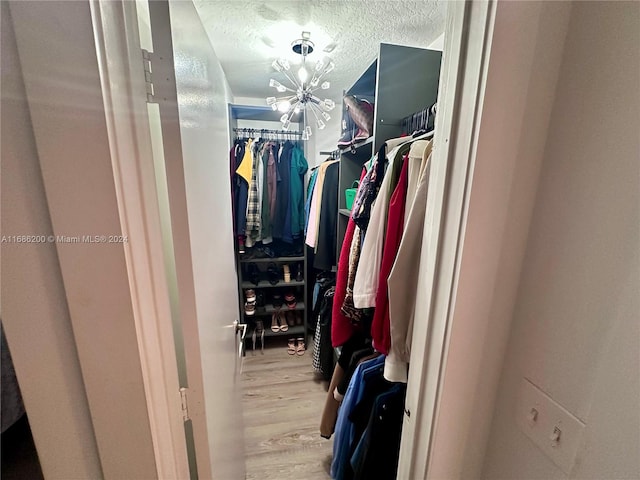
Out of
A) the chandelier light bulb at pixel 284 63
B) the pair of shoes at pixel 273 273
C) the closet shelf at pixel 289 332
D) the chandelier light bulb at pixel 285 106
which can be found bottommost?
the closet shelf at pixel 289 332

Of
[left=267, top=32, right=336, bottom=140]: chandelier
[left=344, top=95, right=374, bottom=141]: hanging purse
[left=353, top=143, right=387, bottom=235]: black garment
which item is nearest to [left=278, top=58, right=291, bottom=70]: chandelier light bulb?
[left=267, top=32, right=336, bottom=140]: chandelier

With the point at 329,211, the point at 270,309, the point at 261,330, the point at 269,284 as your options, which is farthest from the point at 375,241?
the point at 261,330

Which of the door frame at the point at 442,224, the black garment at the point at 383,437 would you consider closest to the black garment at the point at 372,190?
the door frame at the point at 442,224

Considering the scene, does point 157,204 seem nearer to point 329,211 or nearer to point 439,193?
point 439,193

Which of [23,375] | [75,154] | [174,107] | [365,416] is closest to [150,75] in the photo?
[174,107]

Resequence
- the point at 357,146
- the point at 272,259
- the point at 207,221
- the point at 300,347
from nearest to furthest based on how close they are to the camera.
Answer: the point at 207,221, the point at 357,146, the point at 272,259, the point at 300,347

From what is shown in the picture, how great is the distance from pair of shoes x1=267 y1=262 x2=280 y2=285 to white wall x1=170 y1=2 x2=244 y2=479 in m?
1.35

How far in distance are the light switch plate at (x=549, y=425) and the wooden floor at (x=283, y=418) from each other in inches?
49.5

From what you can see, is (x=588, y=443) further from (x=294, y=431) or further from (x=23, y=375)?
(x=294, y=431)

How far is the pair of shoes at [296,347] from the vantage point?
7.54 feet

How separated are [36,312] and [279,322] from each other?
214 cm

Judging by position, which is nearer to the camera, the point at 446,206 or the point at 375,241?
the point at 446,206

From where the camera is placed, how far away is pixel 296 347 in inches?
93.4

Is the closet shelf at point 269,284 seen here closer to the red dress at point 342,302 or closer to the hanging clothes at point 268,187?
the hanging clothes at point 268,187
